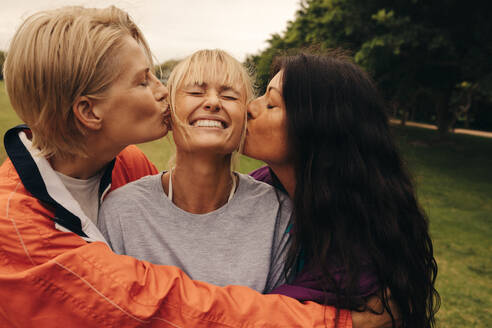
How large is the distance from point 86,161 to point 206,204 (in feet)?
2.29

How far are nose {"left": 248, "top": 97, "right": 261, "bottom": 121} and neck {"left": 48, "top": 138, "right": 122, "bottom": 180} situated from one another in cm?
79

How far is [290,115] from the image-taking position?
2.13 metres

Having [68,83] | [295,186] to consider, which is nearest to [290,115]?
[295,186]

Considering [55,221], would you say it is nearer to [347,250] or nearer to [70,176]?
[70,176]

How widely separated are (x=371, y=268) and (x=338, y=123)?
0.78 metres

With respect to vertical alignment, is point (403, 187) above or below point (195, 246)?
above

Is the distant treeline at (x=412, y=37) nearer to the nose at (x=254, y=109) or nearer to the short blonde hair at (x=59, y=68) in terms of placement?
the nose at (x=254, y=109)

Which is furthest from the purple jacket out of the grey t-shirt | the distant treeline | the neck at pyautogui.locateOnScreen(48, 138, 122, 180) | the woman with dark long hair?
the distant treeline

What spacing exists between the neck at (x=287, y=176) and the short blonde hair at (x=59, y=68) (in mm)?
1100

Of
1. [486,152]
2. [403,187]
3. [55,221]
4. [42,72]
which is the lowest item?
[486,152]

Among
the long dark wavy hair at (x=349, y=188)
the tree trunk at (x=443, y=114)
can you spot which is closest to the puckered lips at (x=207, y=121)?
the long dark wavy hair at (x=349, y=188)

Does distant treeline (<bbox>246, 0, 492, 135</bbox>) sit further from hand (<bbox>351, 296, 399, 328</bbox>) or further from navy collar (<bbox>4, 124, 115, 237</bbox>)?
navy collar (<bbox>4, 124, 115, 237</bbox>)

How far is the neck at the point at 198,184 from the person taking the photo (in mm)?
2145

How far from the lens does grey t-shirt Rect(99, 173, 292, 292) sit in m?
1.95
